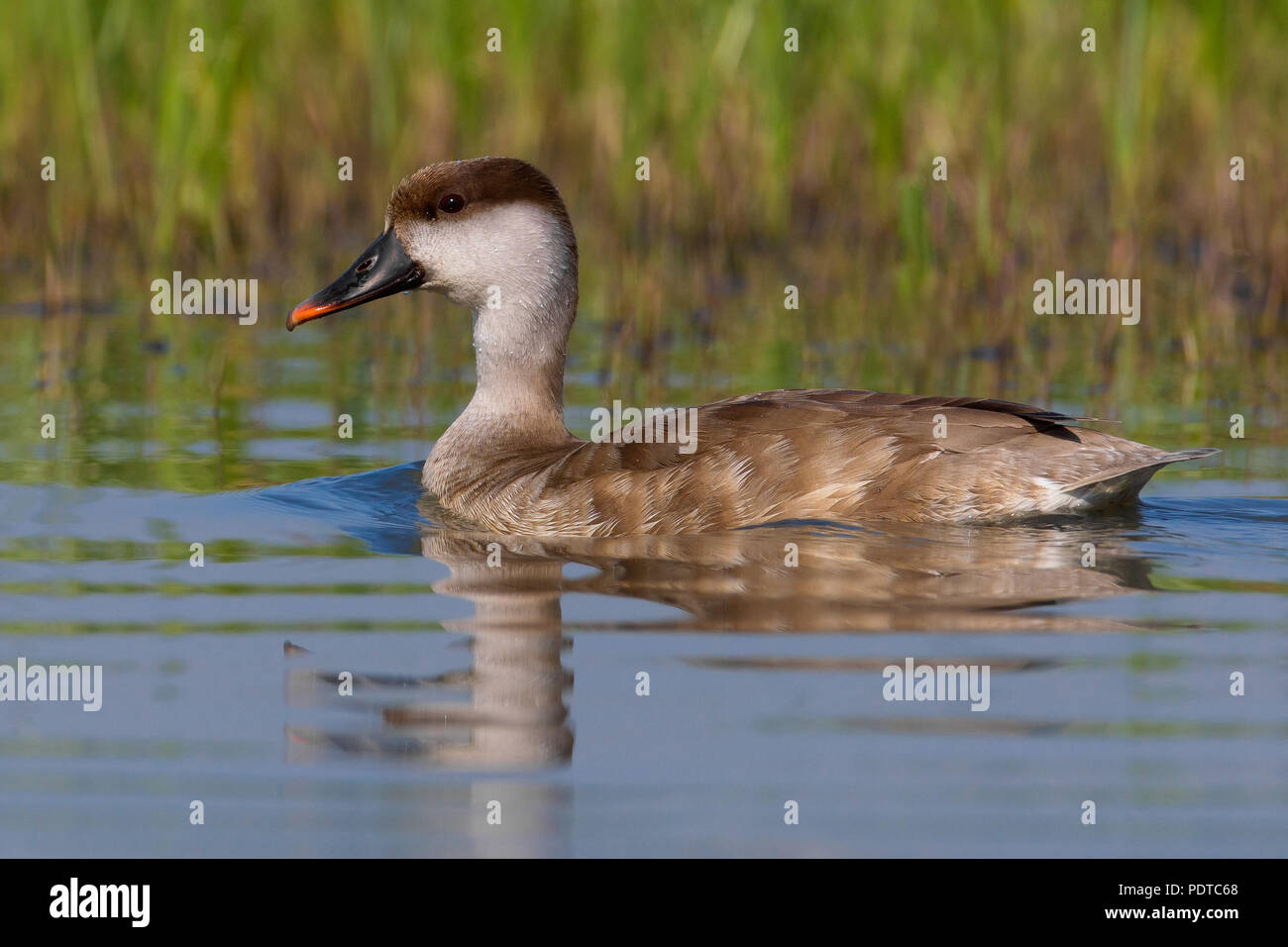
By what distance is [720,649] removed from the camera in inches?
213

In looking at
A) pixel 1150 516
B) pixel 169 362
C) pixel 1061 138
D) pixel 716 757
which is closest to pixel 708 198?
pixel 1061 138

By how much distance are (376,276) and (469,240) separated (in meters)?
0.39

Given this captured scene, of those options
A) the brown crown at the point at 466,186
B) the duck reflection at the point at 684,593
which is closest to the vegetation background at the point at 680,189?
the brown crown at the point at 466,186

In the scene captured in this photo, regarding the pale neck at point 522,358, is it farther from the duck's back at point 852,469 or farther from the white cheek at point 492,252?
the duck's back at point 852,469

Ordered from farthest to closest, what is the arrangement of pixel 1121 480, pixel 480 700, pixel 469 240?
pixel 469 240 → pixel 1121 480 → pixel 480 700

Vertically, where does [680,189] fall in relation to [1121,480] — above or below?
above

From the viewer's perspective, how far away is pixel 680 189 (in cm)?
1371

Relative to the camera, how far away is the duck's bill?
802 centimetres

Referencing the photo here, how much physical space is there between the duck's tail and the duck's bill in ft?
9.01

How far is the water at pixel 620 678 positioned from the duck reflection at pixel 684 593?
2 cm

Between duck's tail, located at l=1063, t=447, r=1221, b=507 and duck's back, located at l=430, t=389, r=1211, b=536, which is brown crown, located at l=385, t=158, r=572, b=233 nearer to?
duck's back, located at l=430, t=389, r=1211, b=536

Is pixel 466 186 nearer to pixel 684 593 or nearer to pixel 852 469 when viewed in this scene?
pixel 852 469

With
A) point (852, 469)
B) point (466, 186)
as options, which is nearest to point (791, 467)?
point (852, 469)

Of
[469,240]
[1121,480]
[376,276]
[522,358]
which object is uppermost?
[469,240]
